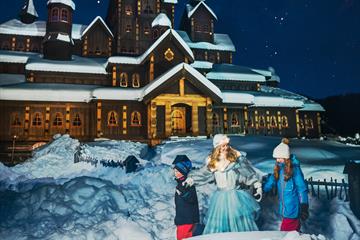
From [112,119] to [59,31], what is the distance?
34.4 ft

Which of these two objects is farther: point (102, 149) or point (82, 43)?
point (82, 43)

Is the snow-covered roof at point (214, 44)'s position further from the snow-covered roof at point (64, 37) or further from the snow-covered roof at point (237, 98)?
the snow-covered roof at point (64, 37)

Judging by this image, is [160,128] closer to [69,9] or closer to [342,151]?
[342,151]

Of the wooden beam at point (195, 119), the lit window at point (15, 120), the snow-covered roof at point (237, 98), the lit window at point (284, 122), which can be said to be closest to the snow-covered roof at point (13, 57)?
the lit window at point (15, 120)

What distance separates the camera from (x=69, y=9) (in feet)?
84.2

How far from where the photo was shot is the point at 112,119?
67.3ft

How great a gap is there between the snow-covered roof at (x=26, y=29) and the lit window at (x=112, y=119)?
1061 cm

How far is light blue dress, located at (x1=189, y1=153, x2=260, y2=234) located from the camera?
4770 millimetres

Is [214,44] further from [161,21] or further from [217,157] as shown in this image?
[217,157]

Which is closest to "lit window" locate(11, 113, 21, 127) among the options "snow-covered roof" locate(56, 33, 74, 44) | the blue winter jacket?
"snow-covered roof" locate(56, 33, 74, 44)

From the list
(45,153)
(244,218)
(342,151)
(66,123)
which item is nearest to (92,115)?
(66,123)

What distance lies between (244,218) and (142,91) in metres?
15.9

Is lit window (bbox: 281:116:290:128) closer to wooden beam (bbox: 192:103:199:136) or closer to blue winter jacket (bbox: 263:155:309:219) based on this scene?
wooden beam (bbox: 192:103:199:136)

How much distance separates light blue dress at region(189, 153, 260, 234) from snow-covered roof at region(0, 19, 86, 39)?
25.4 m
